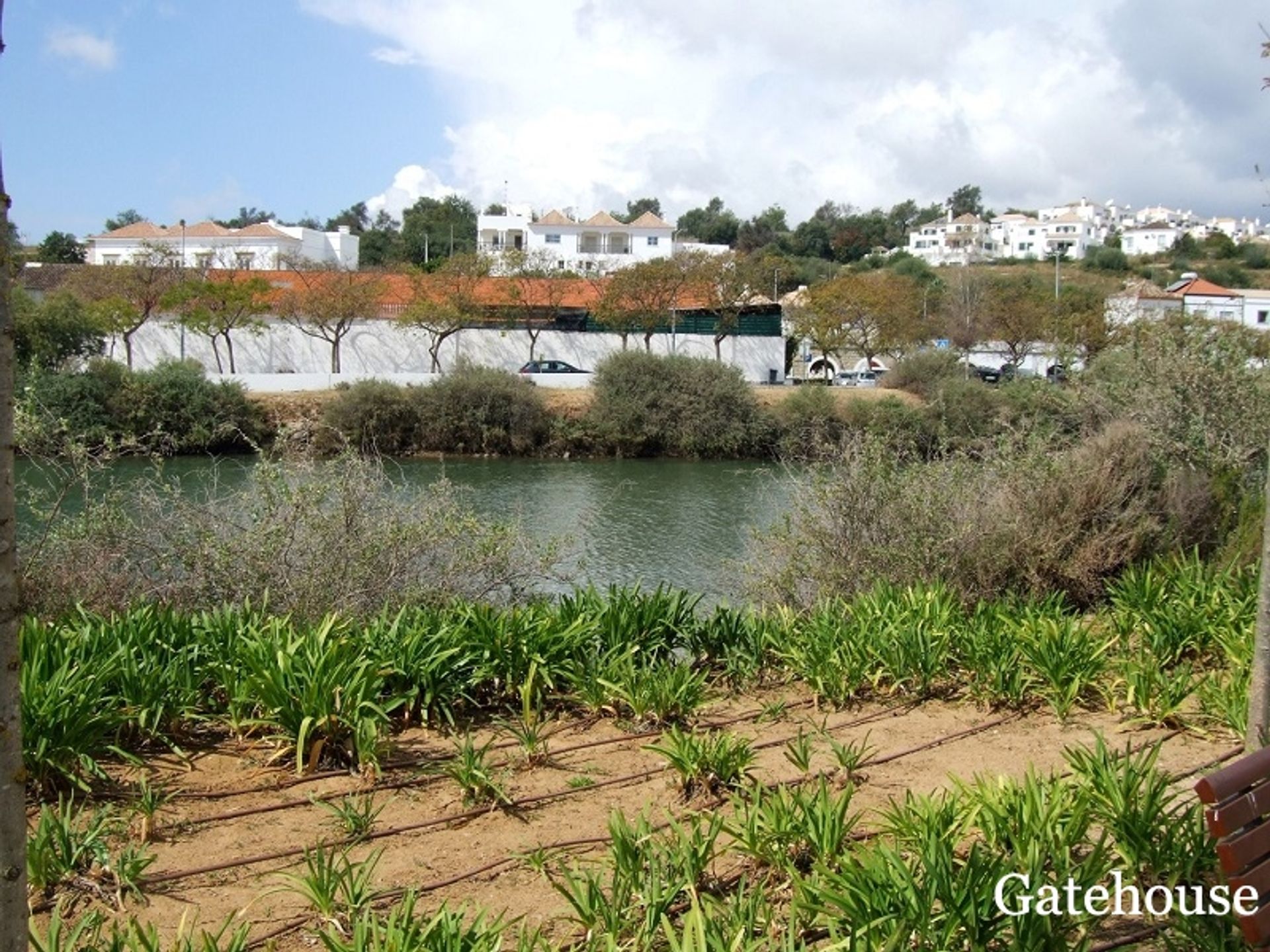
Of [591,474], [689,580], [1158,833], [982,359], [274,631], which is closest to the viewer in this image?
[1158,833]

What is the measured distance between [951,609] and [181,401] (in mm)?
33673

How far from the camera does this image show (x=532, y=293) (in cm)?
5406

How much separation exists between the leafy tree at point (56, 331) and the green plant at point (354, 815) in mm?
35943

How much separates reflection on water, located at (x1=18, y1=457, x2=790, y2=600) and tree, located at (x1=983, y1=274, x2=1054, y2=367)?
21.6 m

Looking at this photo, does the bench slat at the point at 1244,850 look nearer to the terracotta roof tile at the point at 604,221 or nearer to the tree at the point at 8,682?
the tree at the point at 8,682

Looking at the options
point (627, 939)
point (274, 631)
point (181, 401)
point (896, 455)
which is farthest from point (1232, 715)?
point (181, 401)

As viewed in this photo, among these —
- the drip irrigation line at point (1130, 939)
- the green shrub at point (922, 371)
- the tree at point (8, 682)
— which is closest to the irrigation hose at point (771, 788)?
the drip irrigation line at point (1130, 939)

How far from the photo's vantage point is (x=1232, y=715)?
6184 mm

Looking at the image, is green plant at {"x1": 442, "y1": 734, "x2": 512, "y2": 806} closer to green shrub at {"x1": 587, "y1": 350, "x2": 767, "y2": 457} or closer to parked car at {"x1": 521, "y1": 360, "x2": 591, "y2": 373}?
green shrub at {"x1": 587, "y1": 350, "x2": 767, "y2": 457}

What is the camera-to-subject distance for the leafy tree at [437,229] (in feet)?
305

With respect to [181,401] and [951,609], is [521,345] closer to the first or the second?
[181,401]

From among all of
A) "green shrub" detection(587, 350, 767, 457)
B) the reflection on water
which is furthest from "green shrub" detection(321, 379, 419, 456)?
"green shrub" detection(587, 350, 767, 457)

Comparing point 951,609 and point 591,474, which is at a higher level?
point 951,609

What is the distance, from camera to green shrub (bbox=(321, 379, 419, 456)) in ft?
129
